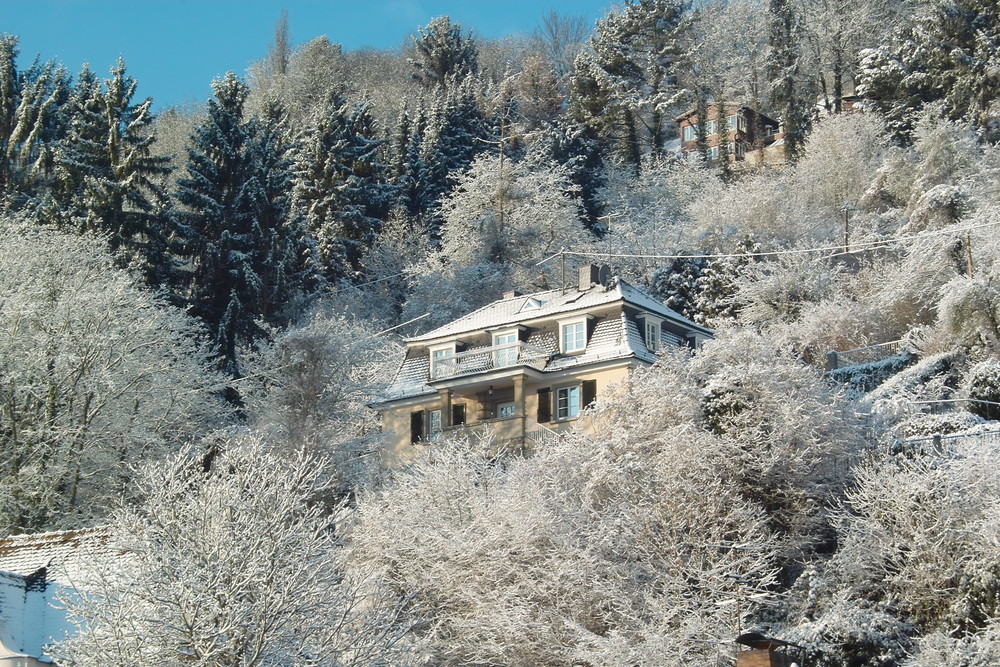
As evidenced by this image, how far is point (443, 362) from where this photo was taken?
39.6 metres

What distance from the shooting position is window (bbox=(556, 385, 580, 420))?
36844 millimetres

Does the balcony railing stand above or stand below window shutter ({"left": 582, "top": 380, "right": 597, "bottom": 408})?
above

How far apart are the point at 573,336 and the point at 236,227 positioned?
15361 mm

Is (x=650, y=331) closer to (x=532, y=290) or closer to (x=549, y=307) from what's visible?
(x=549, y=307)

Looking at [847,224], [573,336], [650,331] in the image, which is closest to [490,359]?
[573,336]

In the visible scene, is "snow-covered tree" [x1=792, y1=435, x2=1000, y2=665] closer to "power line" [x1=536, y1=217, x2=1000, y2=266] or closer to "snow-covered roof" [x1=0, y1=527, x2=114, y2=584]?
"snow-covered roof" [x1=0, y1=527, x2=114, y2=584]

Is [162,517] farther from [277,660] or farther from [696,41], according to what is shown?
[696,41]

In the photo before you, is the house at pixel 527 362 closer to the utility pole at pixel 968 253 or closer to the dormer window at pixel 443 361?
the dormer window at pixel 443 361

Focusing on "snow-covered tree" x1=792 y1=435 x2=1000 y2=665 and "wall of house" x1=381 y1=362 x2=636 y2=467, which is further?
"wall of house" x1=381 y1=362 x2=636 y2=467

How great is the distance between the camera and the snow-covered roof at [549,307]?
38.7 m

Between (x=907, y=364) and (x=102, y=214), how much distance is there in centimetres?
2696

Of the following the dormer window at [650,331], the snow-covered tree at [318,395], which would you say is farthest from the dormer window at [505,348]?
A: the snow-covered tree at [318,395]

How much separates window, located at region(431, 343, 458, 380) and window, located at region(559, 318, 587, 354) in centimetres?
354

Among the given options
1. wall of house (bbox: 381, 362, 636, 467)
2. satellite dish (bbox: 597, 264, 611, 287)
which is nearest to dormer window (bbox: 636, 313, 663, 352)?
wall of house (bbox: 381, 362, 636, 467)
